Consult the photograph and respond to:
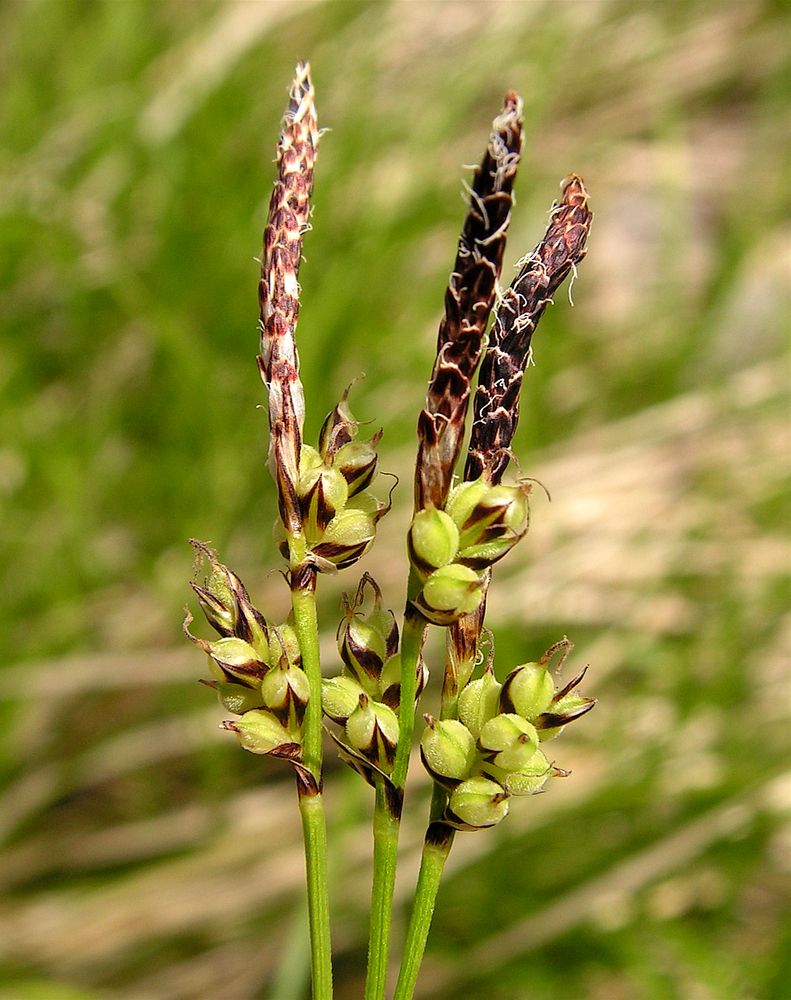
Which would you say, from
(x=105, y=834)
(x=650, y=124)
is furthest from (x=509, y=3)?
(x=105, y=834)

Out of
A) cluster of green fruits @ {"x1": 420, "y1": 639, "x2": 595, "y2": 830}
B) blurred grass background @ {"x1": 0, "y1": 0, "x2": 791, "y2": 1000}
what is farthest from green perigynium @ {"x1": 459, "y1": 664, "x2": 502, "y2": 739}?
blurred grass background @ {"x1": 0, "y1": 0, "x2": 791, "y2": 1000}

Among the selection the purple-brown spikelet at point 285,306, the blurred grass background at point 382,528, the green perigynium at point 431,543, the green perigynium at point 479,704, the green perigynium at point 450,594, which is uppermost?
the blurred grass background at point 382,528

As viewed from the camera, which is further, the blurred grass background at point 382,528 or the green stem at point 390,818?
the blurred grass background at point 382,528

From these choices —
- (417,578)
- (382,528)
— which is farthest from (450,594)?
(382,528)

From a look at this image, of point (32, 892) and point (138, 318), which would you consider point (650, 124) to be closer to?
point (138, 318)

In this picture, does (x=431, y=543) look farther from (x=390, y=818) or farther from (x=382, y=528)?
(x=382, y=528)

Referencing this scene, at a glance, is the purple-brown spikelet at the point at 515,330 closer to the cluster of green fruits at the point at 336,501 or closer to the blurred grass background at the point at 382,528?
the cluster of green fruits at the point at 336,501

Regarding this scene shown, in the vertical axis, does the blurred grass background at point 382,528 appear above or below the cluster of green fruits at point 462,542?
above

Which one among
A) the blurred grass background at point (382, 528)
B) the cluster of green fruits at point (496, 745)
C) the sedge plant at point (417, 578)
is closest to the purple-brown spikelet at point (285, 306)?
the sedge plant at point (417, 578)
